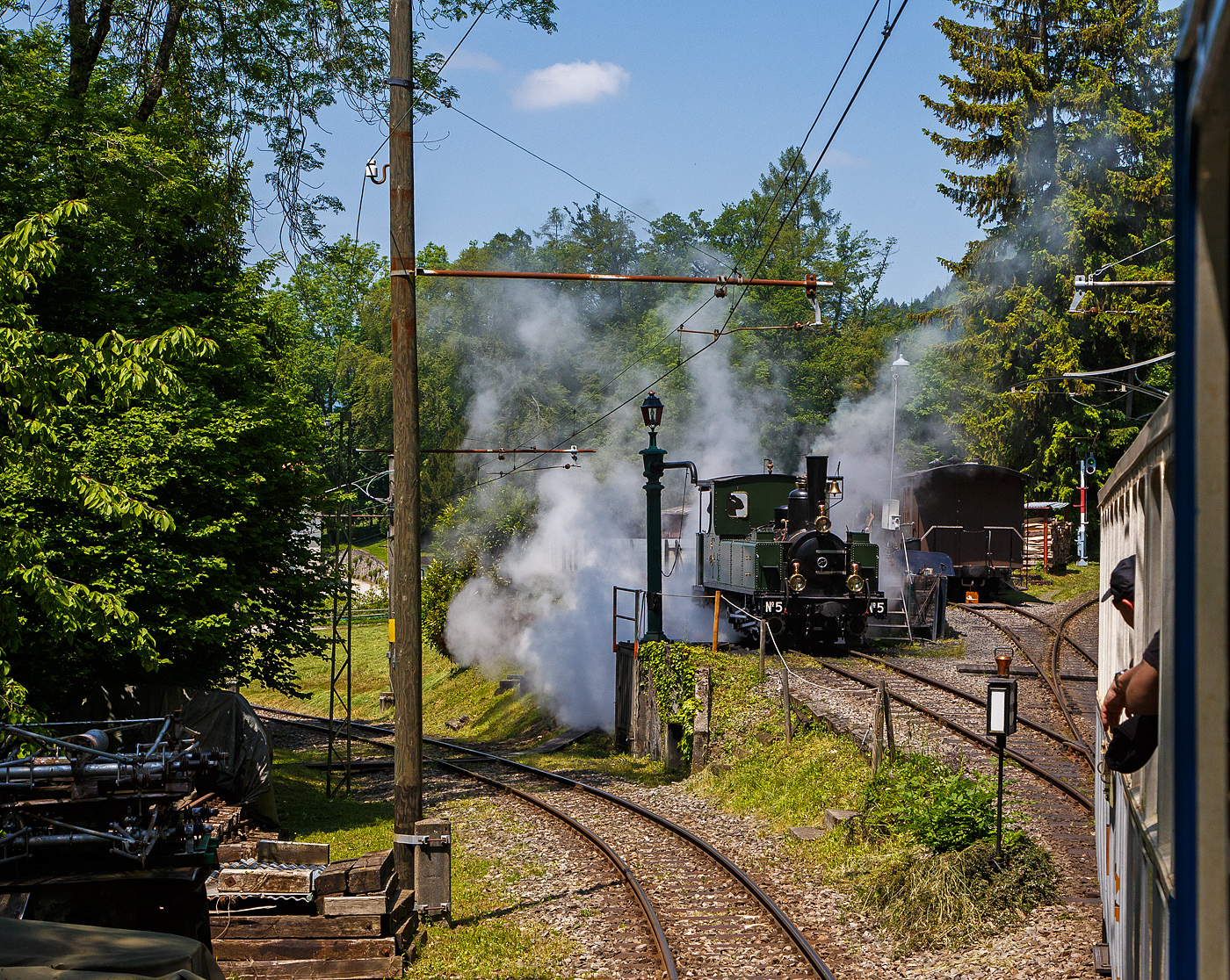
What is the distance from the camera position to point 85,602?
10.6 metres

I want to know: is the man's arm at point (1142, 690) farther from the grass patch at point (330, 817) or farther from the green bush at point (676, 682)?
the green bush at point (676, 682)

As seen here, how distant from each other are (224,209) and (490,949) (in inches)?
444

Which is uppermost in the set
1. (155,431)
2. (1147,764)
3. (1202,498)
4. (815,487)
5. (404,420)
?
(155,431)

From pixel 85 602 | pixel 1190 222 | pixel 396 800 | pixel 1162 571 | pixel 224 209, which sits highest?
pixel 224 209

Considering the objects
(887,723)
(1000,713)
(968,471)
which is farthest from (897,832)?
(968,471)

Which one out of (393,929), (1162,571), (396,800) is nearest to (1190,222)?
(1162,571)

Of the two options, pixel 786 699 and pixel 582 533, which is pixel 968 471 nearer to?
pixel 582 533

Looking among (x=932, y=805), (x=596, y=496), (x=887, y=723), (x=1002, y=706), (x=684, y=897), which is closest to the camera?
(x=1002, y=706)

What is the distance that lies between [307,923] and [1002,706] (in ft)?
18.0

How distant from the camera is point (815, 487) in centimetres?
1925

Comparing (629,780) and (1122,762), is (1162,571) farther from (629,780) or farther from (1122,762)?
(629,780)

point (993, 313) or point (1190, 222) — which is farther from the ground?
point (993, 313)

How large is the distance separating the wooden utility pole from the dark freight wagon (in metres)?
20.8

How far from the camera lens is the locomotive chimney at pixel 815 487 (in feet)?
62.2
